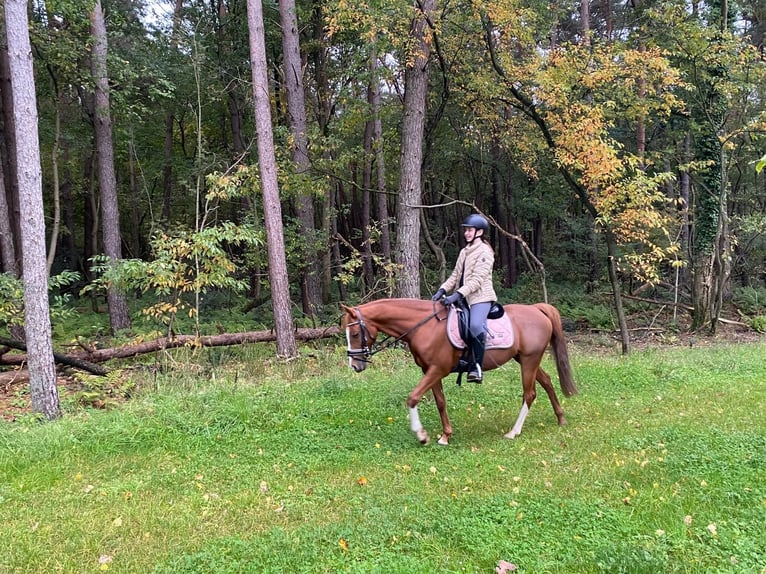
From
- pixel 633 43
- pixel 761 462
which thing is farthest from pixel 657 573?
pixel 633 43

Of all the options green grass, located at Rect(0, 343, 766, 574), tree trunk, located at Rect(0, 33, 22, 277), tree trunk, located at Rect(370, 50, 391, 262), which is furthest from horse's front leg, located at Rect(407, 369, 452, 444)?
tree trunk, located at Rect(0, 33, 22, 277)

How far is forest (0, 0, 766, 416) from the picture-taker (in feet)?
34.6

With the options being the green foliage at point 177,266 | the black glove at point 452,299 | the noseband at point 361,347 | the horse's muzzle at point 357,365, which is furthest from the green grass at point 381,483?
the green foliage at point 177,266

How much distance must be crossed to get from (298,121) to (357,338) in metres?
10.1

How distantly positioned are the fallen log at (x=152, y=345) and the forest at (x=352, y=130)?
0.81 m

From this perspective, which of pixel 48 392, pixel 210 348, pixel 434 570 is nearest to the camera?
pixel 434 570

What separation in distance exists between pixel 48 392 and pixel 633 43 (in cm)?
1688

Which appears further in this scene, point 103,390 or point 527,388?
point 103,390

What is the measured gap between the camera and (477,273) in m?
6.31

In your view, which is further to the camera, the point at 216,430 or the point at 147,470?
the point at 216,430

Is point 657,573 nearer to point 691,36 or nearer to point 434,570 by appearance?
point 434,570

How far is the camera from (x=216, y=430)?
6.66m

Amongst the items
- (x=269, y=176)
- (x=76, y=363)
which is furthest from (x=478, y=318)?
(x=76, y=363)

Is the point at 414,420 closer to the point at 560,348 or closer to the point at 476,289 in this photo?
the point at 476,289
